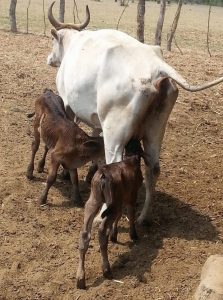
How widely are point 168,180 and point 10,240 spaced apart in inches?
99.1

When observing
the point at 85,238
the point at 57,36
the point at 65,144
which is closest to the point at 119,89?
the point at 65,144

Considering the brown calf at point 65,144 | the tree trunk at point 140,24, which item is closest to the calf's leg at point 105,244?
the brown calf at point 65,144

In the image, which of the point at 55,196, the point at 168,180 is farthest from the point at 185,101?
the point at 55,196

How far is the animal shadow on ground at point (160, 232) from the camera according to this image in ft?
16.7

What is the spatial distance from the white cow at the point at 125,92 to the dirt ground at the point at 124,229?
0.64 meters

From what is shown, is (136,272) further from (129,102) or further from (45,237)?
(129,102)

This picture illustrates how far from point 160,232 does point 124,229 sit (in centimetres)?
39

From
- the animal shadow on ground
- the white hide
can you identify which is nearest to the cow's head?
the white hide

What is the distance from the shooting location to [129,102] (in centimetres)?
556

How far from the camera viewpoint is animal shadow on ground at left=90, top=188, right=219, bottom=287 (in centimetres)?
508

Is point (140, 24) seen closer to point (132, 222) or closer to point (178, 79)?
point (178, 79)

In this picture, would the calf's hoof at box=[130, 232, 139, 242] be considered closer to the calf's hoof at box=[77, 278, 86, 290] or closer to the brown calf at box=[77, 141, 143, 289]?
the brown calf at box=[77, 141, 143, 289]

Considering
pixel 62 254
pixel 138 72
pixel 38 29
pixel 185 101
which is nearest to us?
pixel 62 254

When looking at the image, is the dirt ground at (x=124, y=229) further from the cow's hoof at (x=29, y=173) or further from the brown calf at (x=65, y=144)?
the brown calf at (x=65, y=144)
